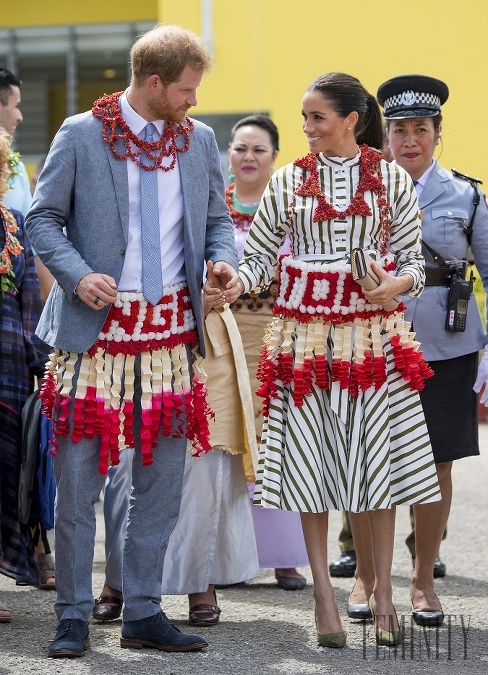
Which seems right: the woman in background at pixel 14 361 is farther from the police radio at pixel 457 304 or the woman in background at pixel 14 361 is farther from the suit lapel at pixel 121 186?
the police radio at pixel 457 304

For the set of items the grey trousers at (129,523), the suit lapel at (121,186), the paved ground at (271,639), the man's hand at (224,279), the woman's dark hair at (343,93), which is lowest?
the paved ground at (271,639)

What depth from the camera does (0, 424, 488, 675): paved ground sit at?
4.15 meters

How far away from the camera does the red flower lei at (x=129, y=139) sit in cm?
424

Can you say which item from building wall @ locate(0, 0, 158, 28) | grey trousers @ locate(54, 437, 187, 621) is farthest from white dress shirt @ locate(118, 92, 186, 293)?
building wall @ locate(0, 0, 158, 28)

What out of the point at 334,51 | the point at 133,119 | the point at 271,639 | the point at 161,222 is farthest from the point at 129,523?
the point at 334,51

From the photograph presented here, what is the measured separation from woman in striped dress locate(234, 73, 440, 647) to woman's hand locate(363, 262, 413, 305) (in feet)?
0.03

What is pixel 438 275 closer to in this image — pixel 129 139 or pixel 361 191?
pixel 361 191

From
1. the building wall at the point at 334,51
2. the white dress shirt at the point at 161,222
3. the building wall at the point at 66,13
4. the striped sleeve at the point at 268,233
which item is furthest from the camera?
the building wall at the point at 66,13

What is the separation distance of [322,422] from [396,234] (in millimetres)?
748

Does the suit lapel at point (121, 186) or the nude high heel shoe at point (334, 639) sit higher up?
the suit lapel at point (121, 186)

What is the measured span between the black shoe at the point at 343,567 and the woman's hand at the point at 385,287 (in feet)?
6.39

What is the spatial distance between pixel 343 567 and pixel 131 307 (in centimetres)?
228

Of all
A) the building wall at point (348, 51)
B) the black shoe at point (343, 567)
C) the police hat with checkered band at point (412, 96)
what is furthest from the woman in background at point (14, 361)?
the building wall at point (348, 51)

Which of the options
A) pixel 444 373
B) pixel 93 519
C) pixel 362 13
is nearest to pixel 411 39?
pixel 362 13
